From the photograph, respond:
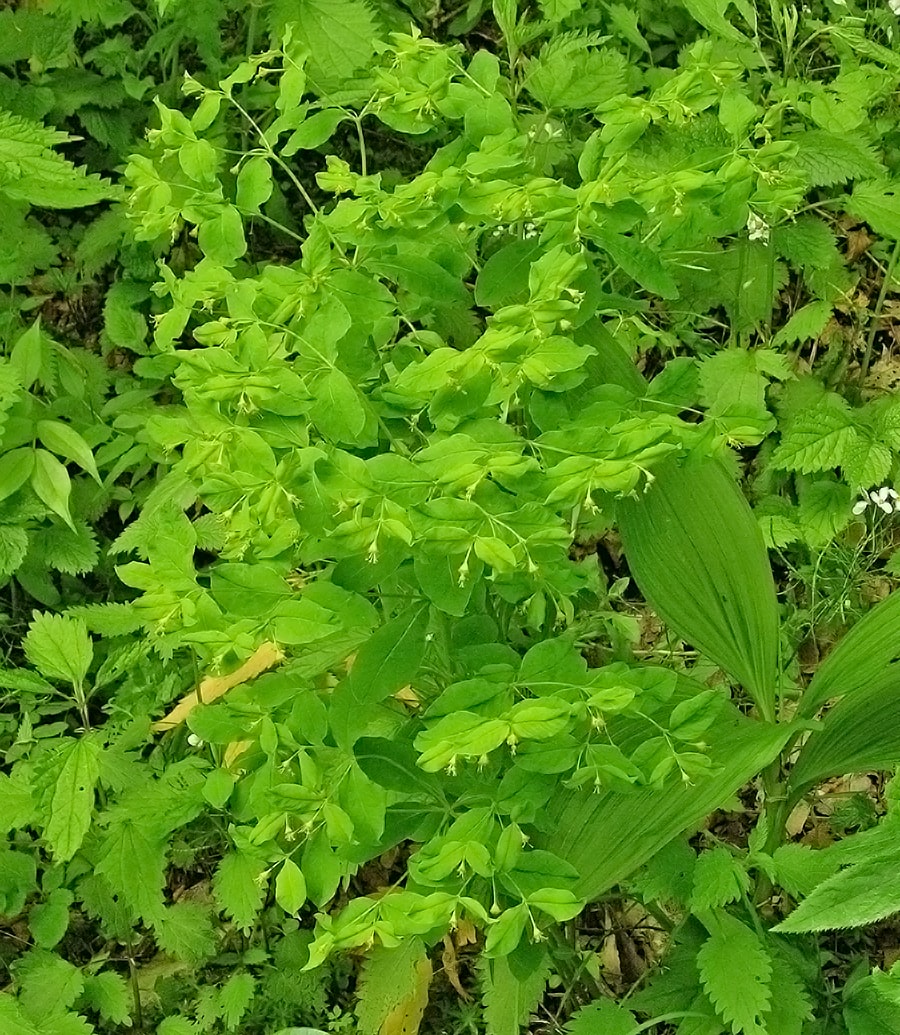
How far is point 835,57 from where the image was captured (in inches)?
76.6

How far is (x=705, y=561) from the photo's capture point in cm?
125

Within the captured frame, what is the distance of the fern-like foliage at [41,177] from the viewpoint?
58.9 inches

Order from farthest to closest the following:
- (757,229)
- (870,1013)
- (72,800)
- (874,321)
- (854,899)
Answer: (874,321), (757,229), (72,800), (870,1013), (854,899)

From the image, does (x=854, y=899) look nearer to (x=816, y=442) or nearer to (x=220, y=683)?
(x=816, y=442)

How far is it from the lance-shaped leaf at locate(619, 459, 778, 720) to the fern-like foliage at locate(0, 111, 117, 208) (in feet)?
2.89

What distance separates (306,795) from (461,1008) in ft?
2.64

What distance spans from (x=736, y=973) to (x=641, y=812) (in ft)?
0.63

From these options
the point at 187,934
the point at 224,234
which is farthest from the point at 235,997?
the point at 224,234

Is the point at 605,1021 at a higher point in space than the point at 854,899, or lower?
lower

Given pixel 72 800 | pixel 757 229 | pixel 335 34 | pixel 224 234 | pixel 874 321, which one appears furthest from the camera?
pixel 874 321

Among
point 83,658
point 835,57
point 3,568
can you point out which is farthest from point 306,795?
point 835,57

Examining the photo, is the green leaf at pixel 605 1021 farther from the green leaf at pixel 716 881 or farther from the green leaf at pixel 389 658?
the green leaf at pixel 389 658

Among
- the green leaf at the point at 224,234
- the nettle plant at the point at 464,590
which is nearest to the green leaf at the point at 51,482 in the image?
the nettle plant at the point at 464,590

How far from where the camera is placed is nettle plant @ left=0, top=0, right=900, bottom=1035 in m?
0.88
